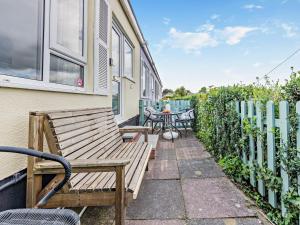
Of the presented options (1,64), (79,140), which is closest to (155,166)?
(79,140)

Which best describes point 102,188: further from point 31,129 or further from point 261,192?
point 261,192

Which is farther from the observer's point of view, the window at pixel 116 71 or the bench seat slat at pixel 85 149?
the window at pixel 116 71

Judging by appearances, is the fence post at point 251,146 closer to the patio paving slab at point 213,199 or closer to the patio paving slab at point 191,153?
the patio paving slab at point 213,199

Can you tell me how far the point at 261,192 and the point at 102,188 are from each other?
177cm

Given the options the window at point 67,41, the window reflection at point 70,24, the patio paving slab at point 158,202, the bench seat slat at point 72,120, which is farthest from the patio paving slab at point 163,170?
the window reflection at point 70,24

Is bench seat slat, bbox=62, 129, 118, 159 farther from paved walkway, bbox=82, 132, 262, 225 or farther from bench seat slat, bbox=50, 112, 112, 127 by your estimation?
paved walkway, bbox=82, 132, 262, 225

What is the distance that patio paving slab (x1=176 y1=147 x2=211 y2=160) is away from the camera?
13.6 feet

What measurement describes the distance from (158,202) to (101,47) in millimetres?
2421

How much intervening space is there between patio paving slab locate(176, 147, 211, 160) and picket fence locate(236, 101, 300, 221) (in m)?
1.46

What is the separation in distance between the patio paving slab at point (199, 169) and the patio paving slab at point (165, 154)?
368 mm

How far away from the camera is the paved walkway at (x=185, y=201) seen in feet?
6.38

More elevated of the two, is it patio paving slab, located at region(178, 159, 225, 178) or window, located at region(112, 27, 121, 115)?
window, located at region(112, 27, 121, 115)

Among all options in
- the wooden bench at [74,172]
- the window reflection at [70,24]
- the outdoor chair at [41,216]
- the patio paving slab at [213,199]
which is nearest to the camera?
the outdoor chair at [41,216]

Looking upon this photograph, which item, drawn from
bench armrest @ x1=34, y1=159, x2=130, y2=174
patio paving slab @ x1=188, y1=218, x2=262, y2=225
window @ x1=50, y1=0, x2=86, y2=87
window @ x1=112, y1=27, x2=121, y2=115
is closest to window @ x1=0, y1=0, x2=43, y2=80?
window @ x1=50, y1=0, x2=86, y2=87
